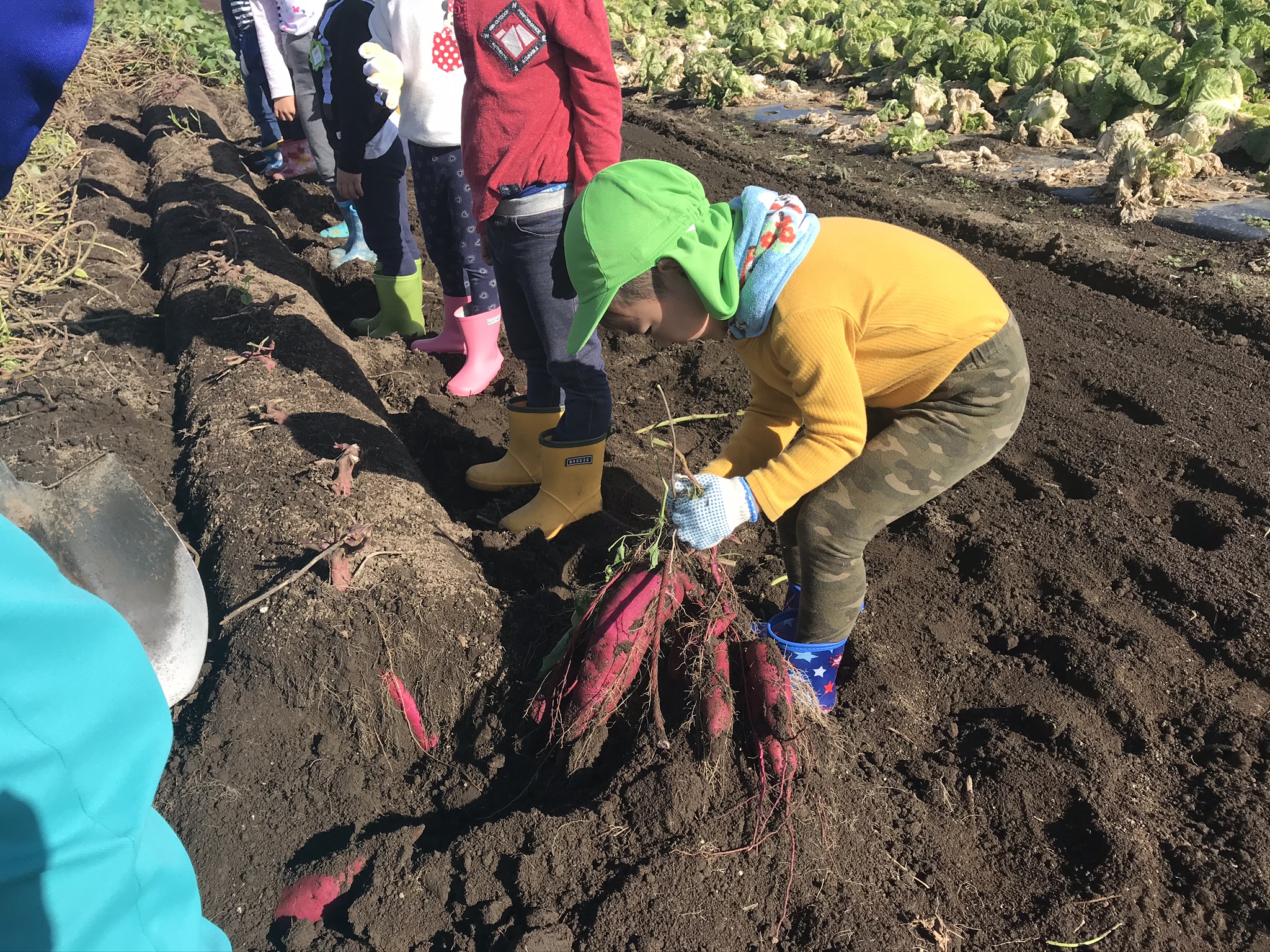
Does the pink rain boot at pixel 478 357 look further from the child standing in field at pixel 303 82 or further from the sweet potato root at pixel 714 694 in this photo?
the sweet potato root at pixel 714 694

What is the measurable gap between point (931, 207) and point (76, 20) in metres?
5.77

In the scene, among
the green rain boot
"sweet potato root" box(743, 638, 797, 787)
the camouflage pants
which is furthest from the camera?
the green rain boot

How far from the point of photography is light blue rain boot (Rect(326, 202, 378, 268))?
18.3ft

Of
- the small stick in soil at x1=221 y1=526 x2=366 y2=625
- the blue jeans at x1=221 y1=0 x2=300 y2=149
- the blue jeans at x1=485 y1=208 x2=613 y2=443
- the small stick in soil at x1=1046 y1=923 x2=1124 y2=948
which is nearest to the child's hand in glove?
the blue jeans at x1=485 y1=208 x2=613 y2=443

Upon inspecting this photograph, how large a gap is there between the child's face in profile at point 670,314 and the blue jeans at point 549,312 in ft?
2.54

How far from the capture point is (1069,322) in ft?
14.4

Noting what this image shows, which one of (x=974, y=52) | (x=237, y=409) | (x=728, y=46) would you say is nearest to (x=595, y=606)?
(x=237, y=409)

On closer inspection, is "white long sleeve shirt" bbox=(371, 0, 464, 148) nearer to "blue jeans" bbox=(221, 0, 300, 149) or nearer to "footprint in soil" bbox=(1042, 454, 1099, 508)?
"footprint in soil" bbox=(1042, 454, 1099, 508)

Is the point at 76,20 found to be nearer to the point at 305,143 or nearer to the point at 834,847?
the point at 834,847

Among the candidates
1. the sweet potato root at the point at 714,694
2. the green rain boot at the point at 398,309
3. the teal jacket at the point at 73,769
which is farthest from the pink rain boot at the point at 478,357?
the teal jacket at the point at 73,769

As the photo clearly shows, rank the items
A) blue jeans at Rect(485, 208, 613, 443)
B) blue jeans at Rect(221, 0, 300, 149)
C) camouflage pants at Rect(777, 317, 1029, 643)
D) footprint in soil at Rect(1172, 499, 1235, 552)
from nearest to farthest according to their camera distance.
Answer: camouflage pants at Rect(777, 317, 1029, 643)
blue jeans at Rect(485, 208, 613, 443)
footprint in soil at Rect(1172, 499, 1235, 552)
blue jeans at Rect(221, 0, 300, 149)

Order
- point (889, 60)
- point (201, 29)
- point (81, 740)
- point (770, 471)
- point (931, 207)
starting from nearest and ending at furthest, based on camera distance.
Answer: point (81, 740)
point (770, 471)
point (931, 207)
point (889, 60)
point (201, 29)

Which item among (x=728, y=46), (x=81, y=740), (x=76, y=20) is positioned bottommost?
(x=728, y=46)

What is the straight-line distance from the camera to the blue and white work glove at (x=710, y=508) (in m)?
1.93
